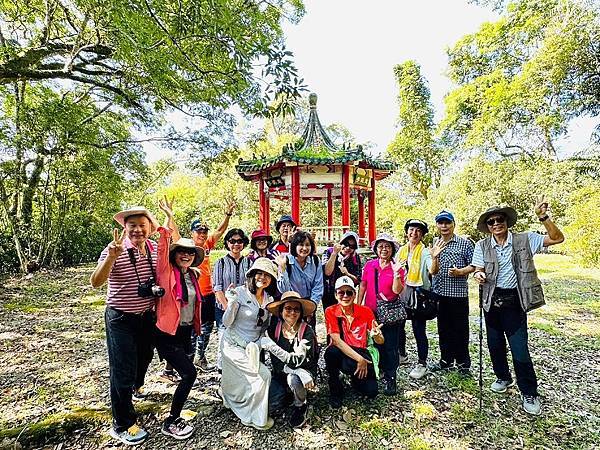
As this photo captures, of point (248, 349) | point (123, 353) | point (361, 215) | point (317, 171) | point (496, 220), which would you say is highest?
point (317, 171)

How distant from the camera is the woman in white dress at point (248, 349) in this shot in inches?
111

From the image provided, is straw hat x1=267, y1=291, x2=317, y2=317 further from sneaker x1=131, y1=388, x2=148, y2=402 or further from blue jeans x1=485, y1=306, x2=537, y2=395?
blue jeans x1=485, y1=306, x2=537, y2=395

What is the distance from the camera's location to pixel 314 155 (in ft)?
31.7

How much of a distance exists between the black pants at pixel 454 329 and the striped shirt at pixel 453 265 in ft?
0.23

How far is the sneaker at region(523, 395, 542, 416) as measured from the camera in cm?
298

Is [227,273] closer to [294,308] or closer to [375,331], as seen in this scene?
[294,308]

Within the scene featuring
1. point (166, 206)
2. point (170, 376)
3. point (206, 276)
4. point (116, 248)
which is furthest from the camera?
point (206, 276)

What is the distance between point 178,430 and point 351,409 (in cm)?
138

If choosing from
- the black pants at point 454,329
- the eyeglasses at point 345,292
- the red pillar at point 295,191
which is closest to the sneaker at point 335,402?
the eyeglasses at point 345,292

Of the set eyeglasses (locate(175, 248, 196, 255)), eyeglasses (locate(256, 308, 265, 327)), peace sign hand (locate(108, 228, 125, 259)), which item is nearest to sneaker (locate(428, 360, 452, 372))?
eyeglasses (locate(256, 308, 265, 327))

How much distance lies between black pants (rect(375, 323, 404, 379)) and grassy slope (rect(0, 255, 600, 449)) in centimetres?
24

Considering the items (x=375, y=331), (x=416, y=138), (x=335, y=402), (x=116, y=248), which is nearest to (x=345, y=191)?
(x=375, y=331)

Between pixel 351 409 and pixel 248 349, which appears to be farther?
pixel 351 409

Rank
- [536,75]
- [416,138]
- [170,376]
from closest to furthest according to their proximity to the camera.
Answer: [170,376]
[536,75]
[416,138]
